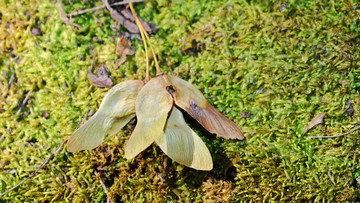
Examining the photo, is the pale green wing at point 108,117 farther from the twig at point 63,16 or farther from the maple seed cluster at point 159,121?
the twig at point 63,16

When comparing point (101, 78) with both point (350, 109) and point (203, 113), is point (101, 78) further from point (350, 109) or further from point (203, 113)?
point (350, 109)

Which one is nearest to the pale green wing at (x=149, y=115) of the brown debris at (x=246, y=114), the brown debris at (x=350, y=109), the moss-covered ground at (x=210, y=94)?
the moss-covered ground at (x=210, y=94)

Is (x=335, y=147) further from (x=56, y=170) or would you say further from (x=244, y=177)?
(x=56, y=170)

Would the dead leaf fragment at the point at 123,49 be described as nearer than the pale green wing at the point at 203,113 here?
No

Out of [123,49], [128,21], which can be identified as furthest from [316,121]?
[128,21]

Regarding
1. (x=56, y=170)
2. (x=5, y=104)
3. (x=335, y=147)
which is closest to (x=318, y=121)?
(x=335, y=147)

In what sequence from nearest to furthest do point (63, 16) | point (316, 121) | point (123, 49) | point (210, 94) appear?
point (316, 121) → point (210, 94) → point (123, 49) → point (63, 16)

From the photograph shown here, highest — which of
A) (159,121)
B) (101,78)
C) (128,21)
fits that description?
(128,21)
